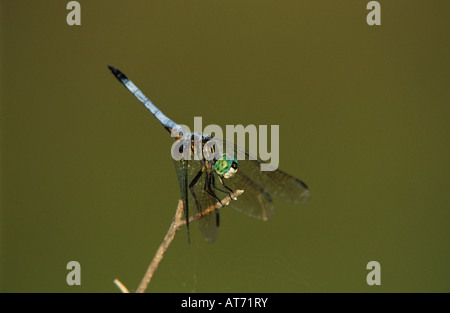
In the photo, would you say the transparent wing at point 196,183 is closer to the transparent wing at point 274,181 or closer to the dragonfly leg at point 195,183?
the dragonfly leg at point 195,183

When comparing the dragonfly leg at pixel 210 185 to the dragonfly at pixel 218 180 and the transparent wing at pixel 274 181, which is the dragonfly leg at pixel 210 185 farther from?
the transparent wing at pixel 274 181

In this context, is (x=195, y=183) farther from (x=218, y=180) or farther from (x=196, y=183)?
(x=218, y=180)

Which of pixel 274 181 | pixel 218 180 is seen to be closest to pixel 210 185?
pixel 218 180

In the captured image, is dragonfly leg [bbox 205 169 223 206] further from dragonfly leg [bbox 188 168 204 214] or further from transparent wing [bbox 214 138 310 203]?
transparent wing [bbox 214 138 310 203]

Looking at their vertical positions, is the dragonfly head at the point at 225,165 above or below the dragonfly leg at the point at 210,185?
above

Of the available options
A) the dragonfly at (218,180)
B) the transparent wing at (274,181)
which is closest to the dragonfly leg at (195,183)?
the dragonfly at (218,180)

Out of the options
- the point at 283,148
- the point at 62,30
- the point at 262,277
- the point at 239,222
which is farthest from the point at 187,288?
the point at 62,30

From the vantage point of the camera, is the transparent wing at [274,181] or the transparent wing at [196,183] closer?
the transparent wing at [196,183]

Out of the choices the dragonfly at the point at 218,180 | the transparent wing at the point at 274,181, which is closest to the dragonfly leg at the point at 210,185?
the dragonfly at the point at 218,180
